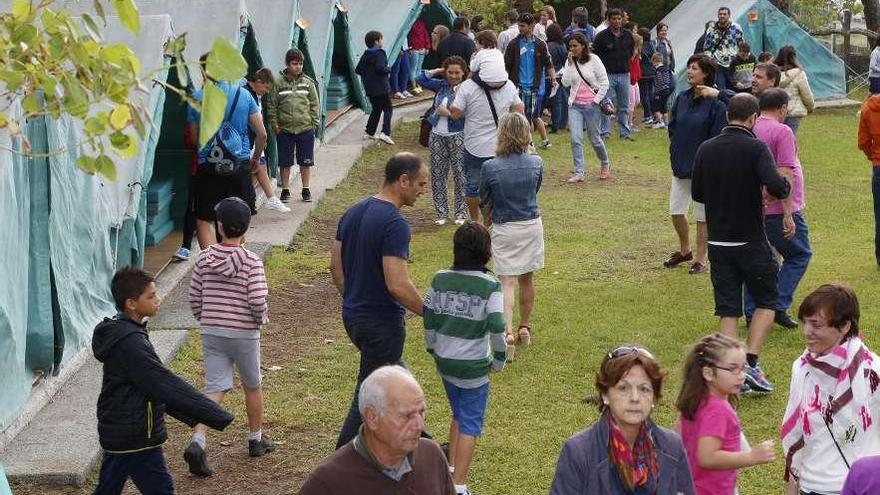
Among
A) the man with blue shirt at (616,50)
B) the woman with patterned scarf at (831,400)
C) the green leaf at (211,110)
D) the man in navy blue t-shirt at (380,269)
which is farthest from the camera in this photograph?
the man with blue shirt at (616,50)

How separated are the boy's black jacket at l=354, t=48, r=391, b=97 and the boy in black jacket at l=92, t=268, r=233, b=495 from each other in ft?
44.2

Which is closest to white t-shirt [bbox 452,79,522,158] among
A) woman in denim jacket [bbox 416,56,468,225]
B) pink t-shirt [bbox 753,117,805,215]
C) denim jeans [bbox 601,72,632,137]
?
woman in denim jacket [bbox 416,56,468,225]

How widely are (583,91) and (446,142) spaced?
3121 mm

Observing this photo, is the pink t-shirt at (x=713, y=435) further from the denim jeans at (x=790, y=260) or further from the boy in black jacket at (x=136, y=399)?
the denim jeans at (x=790, y=260)

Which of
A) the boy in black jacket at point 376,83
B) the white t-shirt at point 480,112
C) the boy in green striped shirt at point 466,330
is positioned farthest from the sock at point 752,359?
the boy in black jacket at point 376,83

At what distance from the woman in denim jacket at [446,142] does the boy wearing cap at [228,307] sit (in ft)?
19.1

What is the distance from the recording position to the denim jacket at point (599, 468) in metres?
4.57

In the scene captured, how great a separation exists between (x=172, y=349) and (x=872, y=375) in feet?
18.5

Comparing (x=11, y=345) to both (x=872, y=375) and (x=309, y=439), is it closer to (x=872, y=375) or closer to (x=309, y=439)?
(x=309, y=439)

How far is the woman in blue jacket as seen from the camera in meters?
10.9

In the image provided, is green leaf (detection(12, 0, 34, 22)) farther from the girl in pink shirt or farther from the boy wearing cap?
the boy wearing cap

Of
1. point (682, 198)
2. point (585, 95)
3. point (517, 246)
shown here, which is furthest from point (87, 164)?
point (585, 95)

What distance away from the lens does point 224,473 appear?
776cm

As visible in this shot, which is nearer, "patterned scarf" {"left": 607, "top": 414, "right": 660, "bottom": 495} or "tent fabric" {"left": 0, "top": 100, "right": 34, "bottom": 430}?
"patterned scarf" {"left": 607, "top": 414, "right": 660, "bottom": 495}
